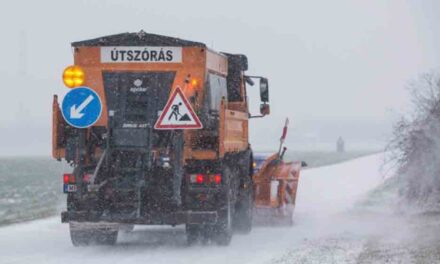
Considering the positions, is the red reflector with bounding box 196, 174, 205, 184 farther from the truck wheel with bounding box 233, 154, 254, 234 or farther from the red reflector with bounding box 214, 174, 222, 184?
the truck wheel with bounding box 233, 154, 254, 234

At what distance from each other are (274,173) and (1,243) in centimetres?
620

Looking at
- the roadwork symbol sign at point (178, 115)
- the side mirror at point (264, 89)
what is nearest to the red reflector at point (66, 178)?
the roadwork symbol sign at point (178, 115)

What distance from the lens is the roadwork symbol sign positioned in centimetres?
1255

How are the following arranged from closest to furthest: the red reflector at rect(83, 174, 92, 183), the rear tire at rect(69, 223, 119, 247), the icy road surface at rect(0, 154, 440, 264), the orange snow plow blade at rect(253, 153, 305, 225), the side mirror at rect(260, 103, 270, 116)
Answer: the icy road surface at rect(0, 154, 440, 264) < the red reflector at rect(83, 174, 92, 183) < the rear tire at rect(69, 223, 119, 247) < the side mirror at rect(260, 103, 270, 116) < the orange snow plow blade at rect(253, 153, 305, 225)

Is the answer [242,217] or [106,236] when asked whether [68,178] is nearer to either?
[106,236]

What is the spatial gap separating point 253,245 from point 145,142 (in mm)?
2366

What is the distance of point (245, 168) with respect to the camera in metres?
15.9

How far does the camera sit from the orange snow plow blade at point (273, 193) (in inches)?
695

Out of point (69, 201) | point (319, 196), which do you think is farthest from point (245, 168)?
point (319, 196)

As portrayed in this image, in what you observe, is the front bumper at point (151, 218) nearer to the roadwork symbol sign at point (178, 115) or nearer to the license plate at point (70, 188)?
the license plate at point (70, 188)

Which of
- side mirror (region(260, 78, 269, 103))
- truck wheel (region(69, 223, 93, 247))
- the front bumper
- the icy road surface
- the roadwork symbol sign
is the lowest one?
the icy road surface

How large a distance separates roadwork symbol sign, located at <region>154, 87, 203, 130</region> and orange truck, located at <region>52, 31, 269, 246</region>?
13mm

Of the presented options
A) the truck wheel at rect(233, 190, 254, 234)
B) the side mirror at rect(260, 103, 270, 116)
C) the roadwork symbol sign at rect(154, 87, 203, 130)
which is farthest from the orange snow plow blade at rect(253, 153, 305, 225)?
the roadwork symbol sign at rect(154, 87, 203, 130)

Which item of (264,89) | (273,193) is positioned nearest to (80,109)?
(264,89)
